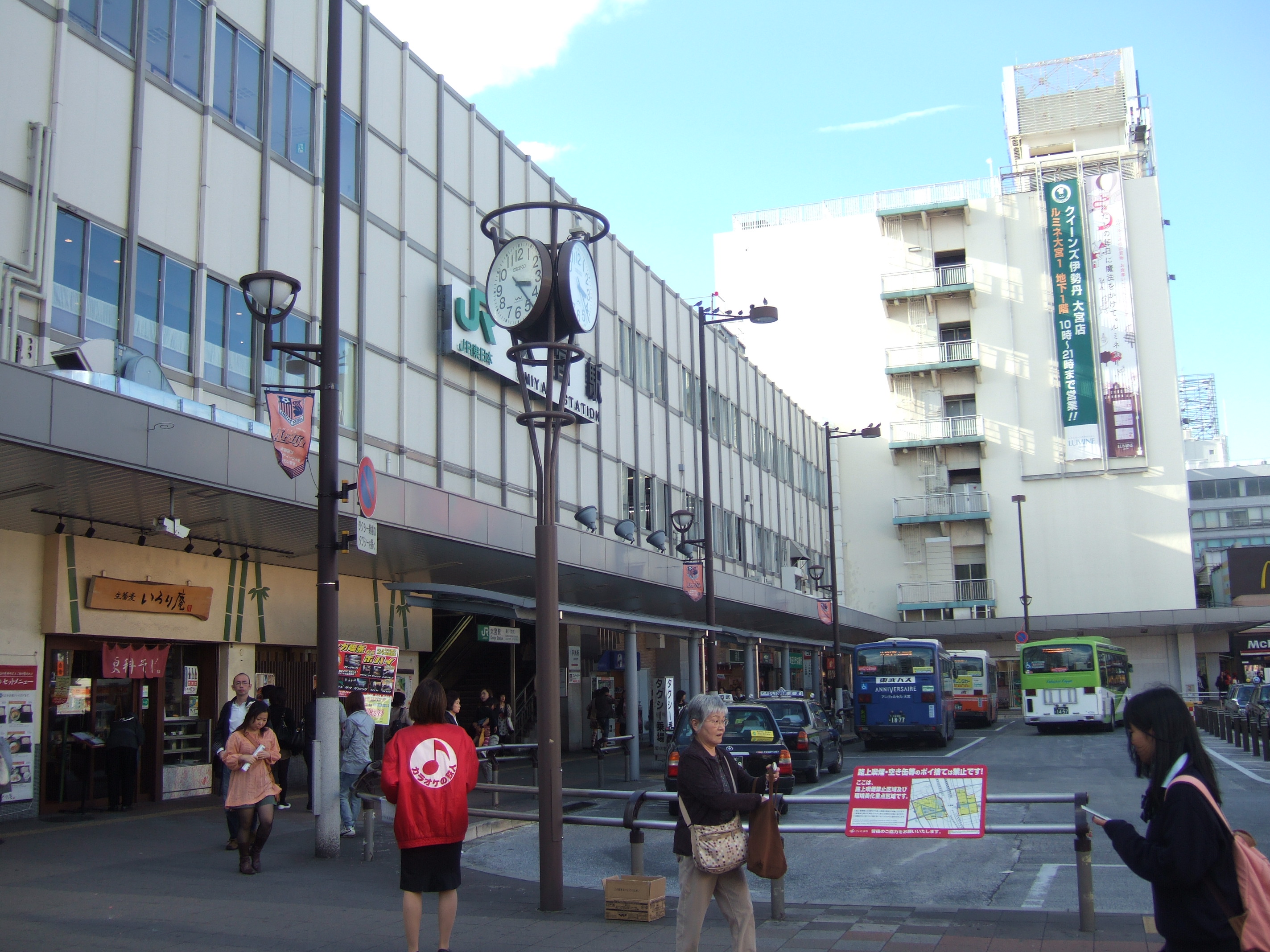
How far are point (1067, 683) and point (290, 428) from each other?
97.5 ft

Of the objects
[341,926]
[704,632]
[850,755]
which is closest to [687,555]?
[704,632]

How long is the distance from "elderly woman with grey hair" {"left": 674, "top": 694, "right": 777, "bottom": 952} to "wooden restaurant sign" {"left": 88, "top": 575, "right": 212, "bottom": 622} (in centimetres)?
1179

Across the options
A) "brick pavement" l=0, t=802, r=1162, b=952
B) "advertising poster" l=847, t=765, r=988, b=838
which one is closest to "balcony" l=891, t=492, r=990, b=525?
"brick pavement" l=0, t=802, r=1162, b=952

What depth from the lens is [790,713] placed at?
2100cm

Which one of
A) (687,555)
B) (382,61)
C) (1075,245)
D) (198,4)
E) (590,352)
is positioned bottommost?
(687,555)

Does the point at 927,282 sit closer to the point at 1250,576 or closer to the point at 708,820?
the point at 1250,576

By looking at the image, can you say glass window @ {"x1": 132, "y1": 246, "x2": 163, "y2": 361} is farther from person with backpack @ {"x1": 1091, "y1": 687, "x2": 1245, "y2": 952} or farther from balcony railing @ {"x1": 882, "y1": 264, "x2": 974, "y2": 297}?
balcony railing @ {"x1": 882, "y1": 264, "x2": 974, "y2": 297}

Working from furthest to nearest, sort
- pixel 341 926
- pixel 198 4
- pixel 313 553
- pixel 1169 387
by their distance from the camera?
1. pixel 1169 387
2. pixel 313 553
3. pixel 198 4
4. pixel 341 926

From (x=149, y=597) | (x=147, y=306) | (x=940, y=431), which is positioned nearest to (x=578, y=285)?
(x=147, y=306)

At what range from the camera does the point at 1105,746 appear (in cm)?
2905

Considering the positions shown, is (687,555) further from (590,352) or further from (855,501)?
(855,501)

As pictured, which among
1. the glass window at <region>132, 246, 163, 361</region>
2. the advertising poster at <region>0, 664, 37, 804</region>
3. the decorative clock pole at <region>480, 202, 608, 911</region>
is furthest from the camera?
the glass window at <region>132, 246, 163, 361</region>

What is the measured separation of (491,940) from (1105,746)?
25.1 meters

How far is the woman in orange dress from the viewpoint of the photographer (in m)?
10.6
